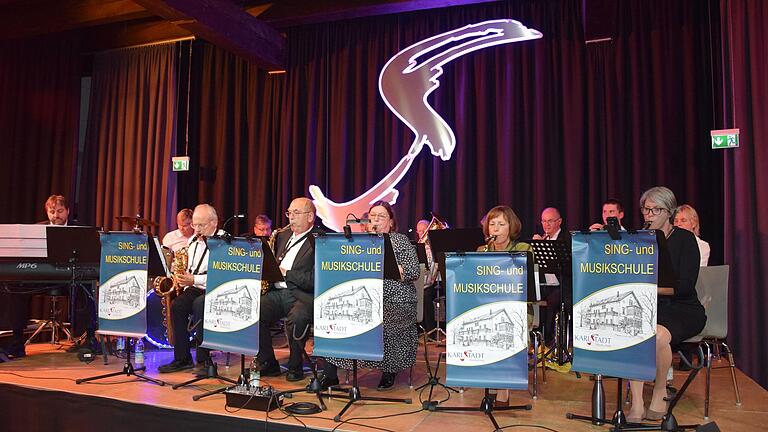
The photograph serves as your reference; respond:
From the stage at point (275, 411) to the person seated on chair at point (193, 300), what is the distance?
0.52 ft

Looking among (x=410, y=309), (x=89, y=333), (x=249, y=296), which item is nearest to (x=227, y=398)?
(x=249, y=296)

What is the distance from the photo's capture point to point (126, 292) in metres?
4.69

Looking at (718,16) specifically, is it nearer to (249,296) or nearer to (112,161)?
(249,296)

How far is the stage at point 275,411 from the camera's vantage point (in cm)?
370

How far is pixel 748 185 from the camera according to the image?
19.6 ft

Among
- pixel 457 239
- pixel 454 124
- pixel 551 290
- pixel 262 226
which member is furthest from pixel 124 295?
pixel 454 124

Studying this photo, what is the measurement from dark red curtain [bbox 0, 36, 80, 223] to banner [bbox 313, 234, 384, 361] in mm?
7235

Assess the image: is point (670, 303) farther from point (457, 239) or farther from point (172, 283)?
point (172, 283)

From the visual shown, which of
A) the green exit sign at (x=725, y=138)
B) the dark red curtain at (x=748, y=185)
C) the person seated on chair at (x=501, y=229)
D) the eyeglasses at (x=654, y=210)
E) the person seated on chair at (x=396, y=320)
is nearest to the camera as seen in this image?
the eyeglasses at (x=654, y=210)

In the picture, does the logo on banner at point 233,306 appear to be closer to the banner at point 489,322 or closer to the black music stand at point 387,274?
the black music stand at point 387,274

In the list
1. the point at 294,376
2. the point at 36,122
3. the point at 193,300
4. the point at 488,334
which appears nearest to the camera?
the point at 488,334

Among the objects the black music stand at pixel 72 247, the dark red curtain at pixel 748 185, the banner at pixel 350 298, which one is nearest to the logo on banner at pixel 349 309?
the banner at pixel 350 298

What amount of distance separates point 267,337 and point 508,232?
2.17 metres

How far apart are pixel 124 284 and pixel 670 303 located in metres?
3.88
